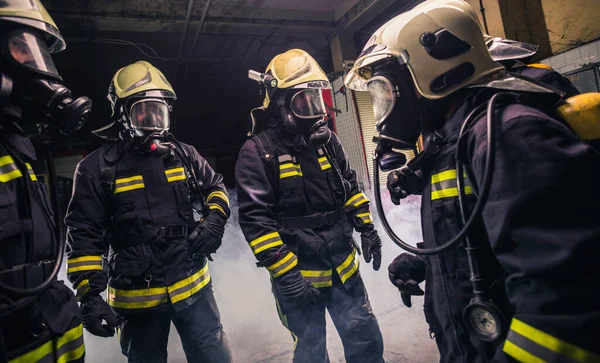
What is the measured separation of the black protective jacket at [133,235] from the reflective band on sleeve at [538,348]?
230cm

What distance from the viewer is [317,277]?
2.62 m

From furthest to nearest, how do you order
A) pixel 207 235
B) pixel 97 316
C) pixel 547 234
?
pixel 207 235
pixel 97 316
pixel 547 234

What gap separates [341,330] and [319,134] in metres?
1.66

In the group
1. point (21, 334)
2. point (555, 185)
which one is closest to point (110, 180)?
point (21, 334)

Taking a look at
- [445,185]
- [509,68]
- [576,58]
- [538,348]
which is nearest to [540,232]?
[538,348]

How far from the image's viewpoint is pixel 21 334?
1.53 meters

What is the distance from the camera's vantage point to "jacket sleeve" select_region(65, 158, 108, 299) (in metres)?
2.37

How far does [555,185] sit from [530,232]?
152mm

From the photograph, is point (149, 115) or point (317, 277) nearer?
point (317, 277)

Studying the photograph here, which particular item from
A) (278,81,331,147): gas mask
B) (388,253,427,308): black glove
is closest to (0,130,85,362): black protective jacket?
(388,253,427,308): black glove

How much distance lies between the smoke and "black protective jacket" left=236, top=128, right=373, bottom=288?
5.42 feet

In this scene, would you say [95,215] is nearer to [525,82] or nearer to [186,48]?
[525,82]

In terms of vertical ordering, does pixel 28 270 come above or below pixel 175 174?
below

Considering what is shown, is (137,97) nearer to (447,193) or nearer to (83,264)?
(83,264)
